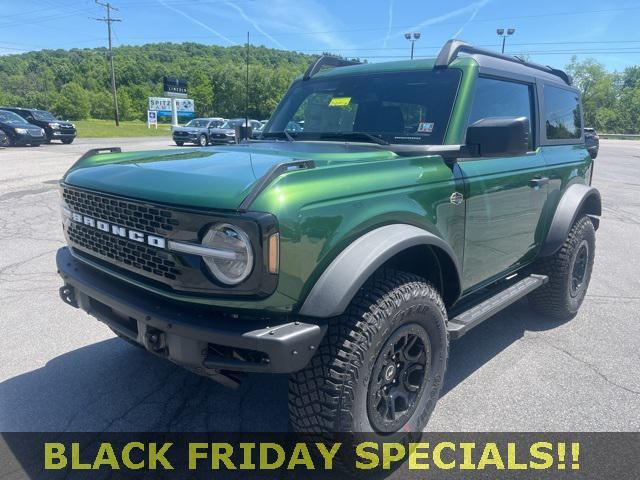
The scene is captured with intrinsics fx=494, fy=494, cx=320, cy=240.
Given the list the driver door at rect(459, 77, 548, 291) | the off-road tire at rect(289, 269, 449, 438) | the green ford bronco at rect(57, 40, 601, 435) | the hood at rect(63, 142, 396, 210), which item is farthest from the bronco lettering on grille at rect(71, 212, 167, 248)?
the driver door at rect(459, 77, 548, 291)

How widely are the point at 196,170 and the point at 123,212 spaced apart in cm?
40

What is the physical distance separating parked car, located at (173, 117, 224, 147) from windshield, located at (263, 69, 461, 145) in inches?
939

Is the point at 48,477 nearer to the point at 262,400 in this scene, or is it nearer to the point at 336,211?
the point at 262,400

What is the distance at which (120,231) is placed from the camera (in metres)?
2.39

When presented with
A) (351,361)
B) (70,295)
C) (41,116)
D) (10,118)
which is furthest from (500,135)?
(41,116)

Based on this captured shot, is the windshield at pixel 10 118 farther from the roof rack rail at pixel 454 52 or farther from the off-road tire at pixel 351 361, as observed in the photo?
the off-road tire at pixel 351 361

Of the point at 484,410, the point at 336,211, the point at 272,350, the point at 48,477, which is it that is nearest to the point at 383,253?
the point at 336,211

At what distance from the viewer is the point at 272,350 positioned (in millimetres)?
1951

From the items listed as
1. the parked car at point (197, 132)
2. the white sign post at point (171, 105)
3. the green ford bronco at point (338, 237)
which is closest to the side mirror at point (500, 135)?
the green ford bronco at point (338, 237)

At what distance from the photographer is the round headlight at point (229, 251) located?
198 cm

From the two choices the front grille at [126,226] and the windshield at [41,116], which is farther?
the windshield at [41,116]

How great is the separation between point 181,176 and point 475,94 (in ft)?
6.62

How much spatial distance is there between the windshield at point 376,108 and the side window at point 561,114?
1.42m

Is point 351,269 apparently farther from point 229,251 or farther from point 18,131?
point 18,131
